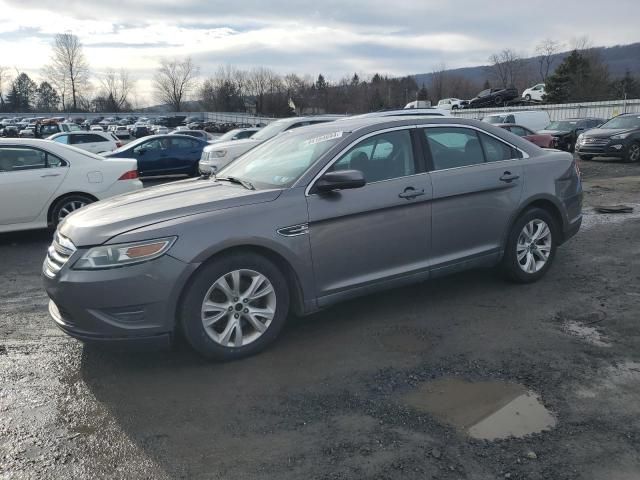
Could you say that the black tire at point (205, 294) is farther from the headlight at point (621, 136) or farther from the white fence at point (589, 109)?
the white fence at point (589, 109)

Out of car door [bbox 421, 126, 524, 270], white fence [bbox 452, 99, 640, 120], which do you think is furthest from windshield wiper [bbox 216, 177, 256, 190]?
white fence [bbox 452, 99, 640, 120]

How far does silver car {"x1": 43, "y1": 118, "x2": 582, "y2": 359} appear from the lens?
11.6 ft

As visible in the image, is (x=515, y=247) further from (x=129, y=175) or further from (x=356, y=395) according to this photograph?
(x=129, y=175)

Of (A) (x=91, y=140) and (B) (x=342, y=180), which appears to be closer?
(B) (x=342, y=180)

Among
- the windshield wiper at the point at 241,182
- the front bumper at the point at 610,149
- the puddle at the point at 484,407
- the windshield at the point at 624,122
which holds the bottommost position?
the puddle at the point at 484,407

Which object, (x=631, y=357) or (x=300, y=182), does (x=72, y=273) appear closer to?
(x=300, y=182)

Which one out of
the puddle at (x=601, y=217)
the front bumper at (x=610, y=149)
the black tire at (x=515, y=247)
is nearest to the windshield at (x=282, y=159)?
the black tire at (x=515, y=247)

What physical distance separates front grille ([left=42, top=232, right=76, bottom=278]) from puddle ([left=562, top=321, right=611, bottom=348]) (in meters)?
3.74

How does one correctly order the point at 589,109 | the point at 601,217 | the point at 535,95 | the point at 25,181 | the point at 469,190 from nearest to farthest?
the point at 469,190 < the point at 25,181 < the point at 601,217 < the point at 589,109 < the point at 535,95

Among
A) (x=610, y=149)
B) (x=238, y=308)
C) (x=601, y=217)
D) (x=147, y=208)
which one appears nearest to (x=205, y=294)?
(x=238, y=308)

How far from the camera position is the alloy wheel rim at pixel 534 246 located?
17.0 ft

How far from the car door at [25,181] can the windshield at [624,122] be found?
17.5 m

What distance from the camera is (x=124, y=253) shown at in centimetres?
349

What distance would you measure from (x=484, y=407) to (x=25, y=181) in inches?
271
